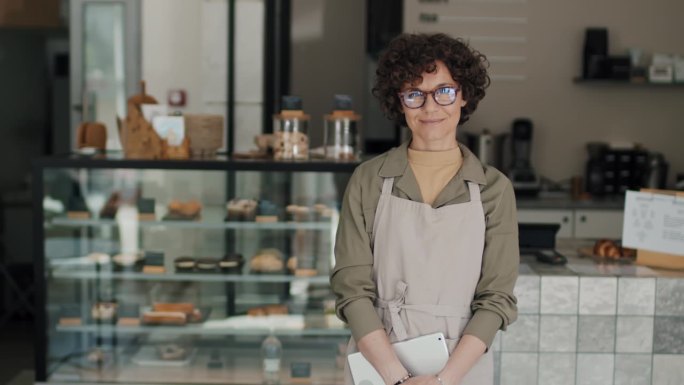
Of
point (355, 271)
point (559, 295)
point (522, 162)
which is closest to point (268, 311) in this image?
point (559, 295)

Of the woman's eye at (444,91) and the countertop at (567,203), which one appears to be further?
the countertop at (567,203)

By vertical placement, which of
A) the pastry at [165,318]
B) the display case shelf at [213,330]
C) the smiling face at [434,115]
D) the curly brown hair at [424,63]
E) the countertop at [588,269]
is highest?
the curly brown hair at [424,63]

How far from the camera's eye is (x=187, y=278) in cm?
405

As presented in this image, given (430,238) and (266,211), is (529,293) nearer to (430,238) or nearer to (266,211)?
(430,238)

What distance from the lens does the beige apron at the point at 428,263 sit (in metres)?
2.25

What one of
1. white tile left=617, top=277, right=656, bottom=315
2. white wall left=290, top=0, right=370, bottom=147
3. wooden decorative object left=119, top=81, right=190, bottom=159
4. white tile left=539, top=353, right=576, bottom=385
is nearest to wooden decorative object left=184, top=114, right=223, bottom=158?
wooden decorative object left=119, top=81, right=190, bottom=159

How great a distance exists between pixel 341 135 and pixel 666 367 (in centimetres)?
166

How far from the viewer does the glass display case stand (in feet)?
13.1

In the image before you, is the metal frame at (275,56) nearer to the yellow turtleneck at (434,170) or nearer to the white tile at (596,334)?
the white tile at (596,334)

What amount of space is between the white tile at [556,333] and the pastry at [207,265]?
157 cm

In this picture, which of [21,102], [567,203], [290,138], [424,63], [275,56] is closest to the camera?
[424,63]

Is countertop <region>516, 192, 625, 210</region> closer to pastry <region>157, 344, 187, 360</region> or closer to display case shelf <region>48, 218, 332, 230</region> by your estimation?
display case shelf <region>48, 218, 332, 230</region>

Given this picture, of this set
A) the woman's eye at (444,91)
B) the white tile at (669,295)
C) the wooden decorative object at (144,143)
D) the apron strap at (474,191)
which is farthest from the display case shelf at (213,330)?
the woman's eye at (444,91)

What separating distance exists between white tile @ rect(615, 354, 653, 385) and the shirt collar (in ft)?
3.63
